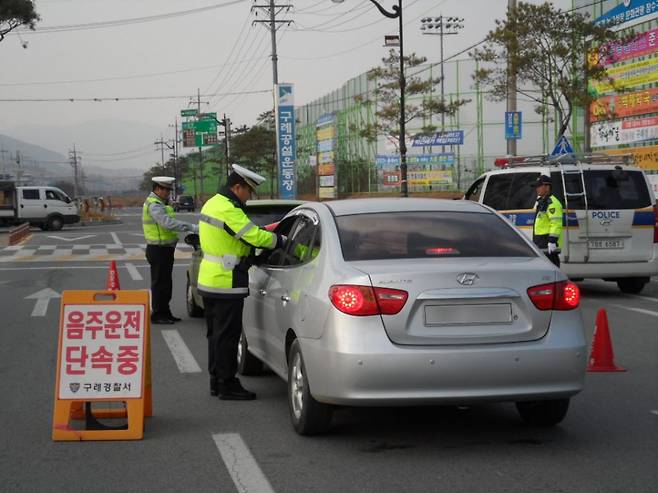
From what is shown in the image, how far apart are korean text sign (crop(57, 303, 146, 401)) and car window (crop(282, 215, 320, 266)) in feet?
3.82

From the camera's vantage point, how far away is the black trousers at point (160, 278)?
1260cm

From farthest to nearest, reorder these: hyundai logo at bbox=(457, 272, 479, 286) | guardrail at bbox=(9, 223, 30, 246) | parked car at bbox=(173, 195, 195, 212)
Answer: parked car at bbox=(173, 195, 195, 212) → guardrail at bbox=(9, 223, 30, 246) → hyundai logo at bbox=(457, 272, 479, 286)

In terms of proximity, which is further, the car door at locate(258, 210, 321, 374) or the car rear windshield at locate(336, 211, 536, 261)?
the car door at locate(258, 210, 321, 374)

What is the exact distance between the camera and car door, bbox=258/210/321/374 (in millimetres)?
6480

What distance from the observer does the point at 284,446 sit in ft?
20.1

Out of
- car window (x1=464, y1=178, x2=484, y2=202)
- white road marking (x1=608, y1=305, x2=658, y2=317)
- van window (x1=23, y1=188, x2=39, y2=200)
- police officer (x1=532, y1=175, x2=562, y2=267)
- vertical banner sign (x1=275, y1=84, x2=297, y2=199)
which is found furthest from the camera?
vertical banner sign (x1=275, y1=84, x2=297, y2=199)

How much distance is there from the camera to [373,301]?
5762 mm

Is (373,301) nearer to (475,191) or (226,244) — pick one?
(226,244)

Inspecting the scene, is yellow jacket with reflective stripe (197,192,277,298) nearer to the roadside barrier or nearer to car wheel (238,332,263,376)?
the roadside barrier

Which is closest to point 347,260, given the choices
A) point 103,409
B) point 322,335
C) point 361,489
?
point 322,335

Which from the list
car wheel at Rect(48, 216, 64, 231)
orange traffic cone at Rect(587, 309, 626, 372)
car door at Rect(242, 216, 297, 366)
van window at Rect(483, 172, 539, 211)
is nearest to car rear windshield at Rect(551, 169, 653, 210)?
van window at Rect(483, 172, 539, 211)

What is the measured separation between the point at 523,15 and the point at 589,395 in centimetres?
2233

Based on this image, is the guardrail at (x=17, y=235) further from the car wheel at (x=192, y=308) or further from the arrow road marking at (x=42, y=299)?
the car wheel at (x=192, y=308)

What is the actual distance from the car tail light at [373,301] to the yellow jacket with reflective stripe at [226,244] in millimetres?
1640
